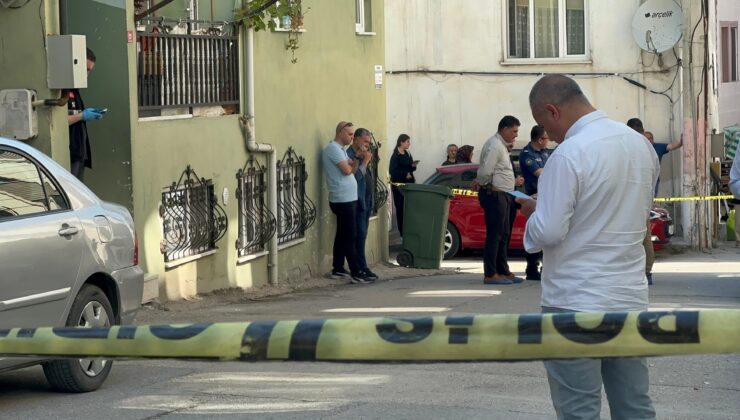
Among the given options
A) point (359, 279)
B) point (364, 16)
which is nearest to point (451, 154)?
point (364, 16)

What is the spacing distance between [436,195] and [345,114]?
1.67m

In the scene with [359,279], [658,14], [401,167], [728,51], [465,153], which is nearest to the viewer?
[359,279]

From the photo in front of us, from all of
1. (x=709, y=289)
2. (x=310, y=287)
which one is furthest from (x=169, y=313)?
(x=709, y=289)

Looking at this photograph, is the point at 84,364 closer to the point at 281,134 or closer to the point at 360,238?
the point at 281,134

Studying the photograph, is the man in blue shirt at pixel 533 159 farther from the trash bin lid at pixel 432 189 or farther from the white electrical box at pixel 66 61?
the white electrical box at pixel 66 61

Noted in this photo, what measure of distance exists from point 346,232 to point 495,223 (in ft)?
6.78

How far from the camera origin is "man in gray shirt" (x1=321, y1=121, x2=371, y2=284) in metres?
15.7

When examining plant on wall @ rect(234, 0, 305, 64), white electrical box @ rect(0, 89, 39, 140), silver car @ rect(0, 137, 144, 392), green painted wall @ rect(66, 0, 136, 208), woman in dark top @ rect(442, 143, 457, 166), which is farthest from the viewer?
woman in dark top @ rect(442, 143, 457, 166)

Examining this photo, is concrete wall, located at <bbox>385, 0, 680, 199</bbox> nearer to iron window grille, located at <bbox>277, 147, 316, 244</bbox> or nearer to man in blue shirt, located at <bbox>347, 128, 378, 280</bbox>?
man in blue shirt, located at <bbox>347, 128, 378, 280</bbox>

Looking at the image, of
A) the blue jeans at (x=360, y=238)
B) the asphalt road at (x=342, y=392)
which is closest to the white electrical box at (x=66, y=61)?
the asphalt road at (x=342, y=392)

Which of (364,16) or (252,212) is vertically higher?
(364,16)

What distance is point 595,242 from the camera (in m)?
5.05

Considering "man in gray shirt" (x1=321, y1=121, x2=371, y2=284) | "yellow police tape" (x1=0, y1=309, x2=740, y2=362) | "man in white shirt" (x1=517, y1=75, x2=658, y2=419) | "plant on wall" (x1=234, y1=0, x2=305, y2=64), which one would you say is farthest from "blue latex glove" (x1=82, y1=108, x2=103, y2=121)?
"yellow police tape" (x1=0, y1=309, x2=740, y2=362)

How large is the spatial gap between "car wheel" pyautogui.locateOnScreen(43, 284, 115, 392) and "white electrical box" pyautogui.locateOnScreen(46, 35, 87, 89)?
324cm
